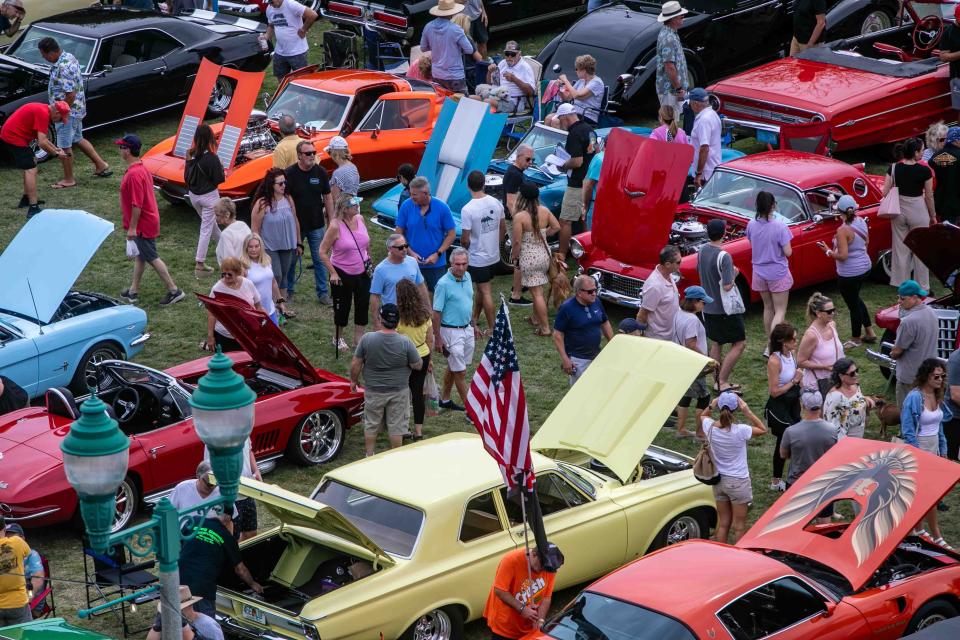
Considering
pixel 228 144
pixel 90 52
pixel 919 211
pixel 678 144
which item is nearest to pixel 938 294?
pixel 919 211

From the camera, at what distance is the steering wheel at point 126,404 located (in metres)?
11.2

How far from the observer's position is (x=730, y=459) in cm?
1023

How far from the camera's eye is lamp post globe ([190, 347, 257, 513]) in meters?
6.08

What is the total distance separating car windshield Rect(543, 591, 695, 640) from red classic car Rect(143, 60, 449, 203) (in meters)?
9.44

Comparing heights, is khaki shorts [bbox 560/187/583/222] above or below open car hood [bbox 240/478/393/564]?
below

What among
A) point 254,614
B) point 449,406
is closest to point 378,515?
point 254,614

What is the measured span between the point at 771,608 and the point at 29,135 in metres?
12.3

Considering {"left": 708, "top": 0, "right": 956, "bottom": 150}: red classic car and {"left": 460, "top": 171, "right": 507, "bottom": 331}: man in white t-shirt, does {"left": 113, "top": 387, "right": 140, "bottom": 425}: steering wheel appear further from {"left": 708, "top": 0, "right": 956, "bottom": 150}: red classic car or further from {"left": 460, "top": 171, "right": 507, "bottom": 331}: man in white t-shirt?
{"left": 708, "top": 0, "right": 956, "bottom": 150}: red classic car

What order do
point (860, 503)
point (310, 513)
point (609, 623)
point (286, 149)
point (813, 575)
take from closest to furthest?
1. point (609, 623)
2. point (310, 513)
3. point (813, 575)
4. point (860, 503)
5. point (286, 149)

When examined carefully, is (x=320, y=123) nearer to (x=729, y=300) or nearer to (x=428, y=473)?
(x=729, y=300)

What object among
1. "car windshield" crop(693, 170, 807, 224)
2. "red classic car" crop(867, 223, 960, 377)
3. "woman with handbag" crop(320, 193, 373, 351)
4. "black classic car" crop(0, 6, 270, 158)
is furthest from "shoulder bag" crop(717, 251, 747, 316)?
"black classic car" crop(0, 6, 270, 158)

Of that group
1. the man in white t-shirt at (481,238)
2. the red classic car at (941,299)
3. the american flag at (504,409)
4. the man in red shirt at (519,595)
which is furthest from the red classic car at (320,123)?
the man in red shirt at (519,595)

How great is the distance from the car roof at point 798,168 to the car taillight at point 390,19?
24.7 feet

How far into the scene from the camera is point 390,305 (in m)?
11.6
